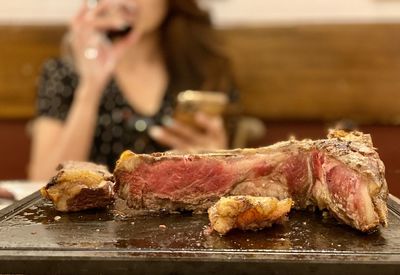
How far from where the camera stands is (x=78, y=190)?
1291 millimetres

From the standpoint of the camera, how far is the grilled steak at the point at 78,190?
1.29 metres

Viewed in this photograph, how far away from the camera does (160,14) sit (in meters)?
2.81

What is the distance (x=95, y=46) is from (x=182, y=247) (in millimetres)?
1766

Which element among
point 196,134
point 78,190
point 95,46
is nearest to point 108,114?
point 95,46

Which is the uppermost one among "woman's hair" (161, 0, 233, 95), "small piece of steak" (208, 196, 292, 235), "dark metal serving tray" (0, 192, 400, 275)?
"woman's hair" (161, 0, 233, 95)

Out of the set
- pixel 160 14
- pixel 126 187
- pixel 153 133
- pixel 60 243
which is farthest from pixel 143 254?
pixel 160 14

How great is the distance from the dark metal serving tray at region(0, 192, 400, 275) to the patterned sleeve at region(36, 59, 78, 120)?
A: 5.49 ft

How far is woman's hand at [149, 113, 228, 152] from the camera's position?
2346 millimetres

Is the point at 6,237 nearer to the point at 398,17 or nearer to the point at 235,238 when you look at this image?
the point at 235,238

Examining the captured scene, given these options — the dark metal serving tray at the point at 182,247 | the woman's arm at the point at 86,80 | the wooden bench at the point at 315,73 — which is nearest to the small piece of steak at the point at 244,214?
the dark metal serving tray at the point at 182,247

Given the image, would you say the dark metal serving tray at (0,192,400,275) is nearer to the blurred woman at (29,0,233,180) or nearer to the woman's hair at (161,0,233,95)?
the blurred woman at (29,0,233,180)

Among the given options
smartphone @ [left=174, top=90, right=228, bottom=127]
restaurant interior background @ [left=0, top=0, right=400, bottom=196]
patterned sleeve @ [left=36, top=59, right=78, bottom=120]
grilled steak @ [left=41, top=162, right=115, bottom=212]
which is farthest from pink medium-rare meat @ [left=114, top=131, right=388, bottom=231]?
restaurant interior background @ [left=0, top=0, right=400, bottom=196]

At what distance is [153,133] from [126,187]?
4.34ft

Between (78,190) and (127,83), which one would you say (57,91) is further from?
(78,190)
